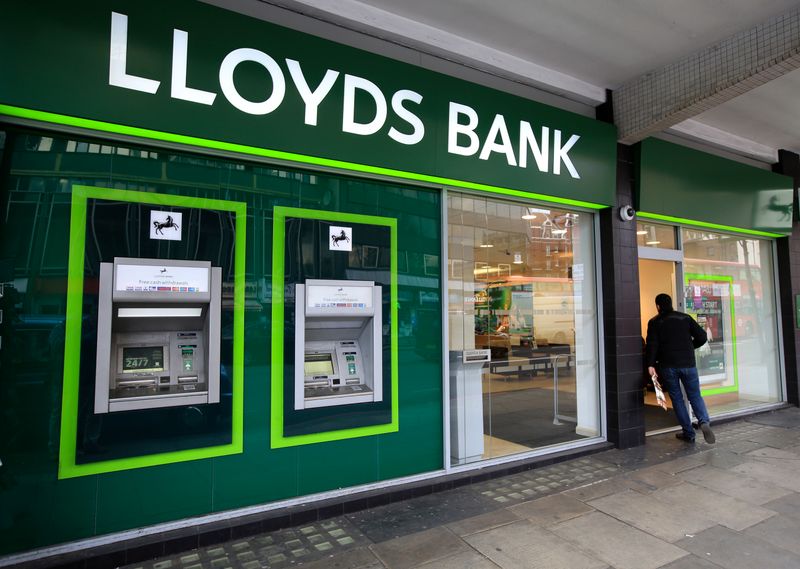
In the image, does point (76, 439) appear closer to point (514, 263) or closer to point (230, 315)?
point (230, 315)

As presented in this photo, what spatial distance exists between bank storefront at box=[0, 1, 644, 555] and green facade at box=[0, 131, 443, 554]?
0.5 inches

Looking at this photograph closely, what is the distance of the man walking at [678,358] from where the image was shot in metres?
5.17

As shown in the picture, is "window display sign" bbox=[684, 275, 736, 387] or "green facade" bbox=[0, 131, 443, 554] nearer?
"green facade" bbox=[0, 131, 443, 554]

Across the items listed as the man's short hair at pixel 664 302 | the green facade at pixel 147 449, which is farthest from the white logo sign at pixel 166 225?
the man's short hair at pixel 664 302

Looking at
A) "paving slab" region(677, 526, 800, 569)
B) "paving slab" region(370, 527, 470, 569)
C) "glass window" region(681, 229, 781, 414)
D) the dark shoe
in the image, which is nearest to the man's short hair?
"glass window" region(681, 229, 781, 414)

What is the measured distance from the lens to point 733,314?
22.6 feet

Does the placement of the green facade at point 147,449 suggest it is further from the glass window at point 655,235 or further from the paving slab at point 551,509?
the glass window at point 655,235

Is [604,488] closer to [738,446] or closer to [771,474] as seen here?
[771,474]

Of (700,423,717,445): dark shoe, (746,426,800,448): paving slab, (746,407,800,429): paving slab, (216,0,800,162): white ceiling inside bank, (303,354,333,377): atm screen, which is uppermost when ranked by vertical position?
(216,0,800,162): white ceiling inside bank

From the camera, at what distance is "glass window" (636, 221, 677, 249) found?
5.64m

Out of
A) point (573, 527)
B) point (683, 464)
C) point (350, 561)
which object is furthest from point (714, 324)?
point (350, 561)

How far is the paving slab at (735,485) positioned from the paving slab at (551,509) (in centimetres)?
126

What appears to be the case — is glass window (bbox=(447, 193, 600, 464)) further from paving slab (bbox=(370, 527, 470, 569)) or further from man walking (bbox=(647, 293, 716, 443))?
paving slab (bbox=(370, 527, 470, 569))

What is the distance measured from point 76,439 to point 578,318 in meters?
4.63
